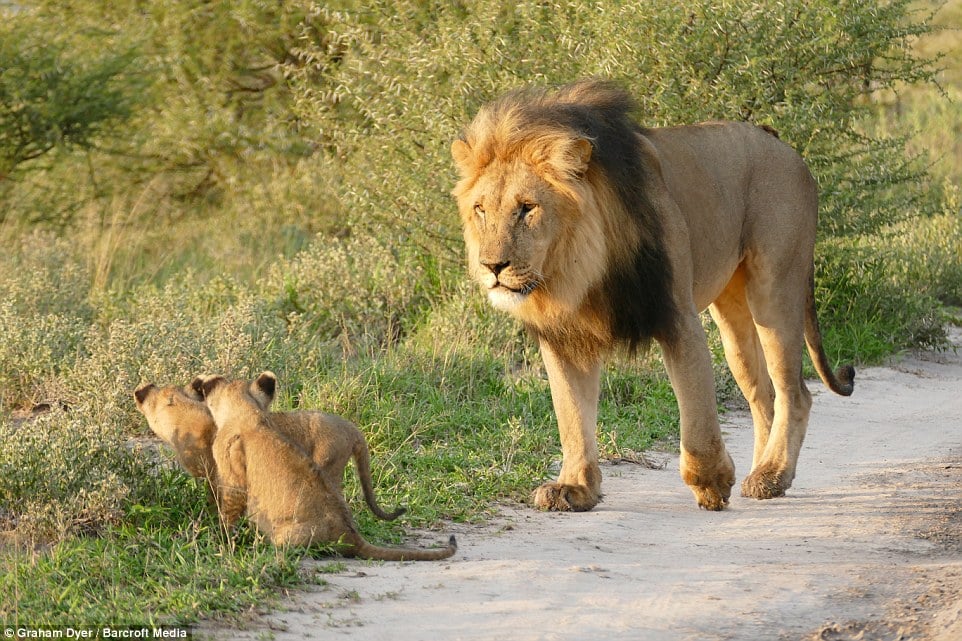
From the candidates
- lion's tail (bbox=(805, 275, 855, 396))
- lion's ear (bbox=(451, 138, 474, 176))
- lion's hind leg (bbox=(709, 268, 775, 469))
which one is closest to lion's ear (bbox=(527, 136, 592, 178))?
lion's ear (bbox=(451, 138, 474, 176))

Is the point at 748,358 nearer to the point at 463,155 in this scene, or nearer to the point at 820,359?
the point at 820,359

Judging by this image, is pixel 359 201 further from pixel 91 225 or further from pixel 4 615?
pixel 4 615

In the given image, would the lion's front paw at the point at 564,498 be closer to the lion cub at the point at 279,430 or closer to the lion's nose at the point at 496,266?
the lion cub at the point at 279,430

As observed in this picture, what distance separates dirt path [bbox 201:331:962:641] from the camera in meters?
3.73

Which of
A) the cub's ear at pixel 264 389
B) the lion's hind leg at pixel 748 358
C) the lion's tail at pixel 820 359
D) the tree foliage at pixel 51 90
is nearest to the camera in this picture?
the cub's ear at pixel 264 389

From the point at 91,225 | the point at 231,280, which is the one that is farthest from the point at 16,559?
the point at 91,225

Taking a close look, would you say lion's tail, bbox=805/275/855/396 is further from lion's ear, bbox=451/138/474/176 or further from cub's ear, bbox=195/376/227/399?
Answer: cub's ear, bbox=195/376/227/399

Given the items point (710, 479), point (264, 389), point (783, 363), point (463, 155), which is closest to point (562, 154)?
point (463, 155)

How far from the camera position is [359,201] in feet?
29.8

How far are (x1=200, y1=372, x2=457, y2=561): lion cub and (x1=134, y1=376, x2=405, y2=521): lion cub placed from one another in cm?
7

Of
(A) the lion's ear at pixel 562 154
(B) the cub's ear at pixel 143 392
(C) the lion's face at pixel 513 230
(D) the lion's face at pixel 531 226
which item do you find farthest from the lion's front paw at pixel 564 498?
(B) the cub's ear at pixel 143 392

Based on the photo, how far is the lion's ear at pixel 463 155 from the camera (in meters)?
4.88

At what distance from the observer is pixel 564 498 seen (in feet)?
17.1

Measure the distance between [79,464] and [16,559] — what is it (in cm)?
69
